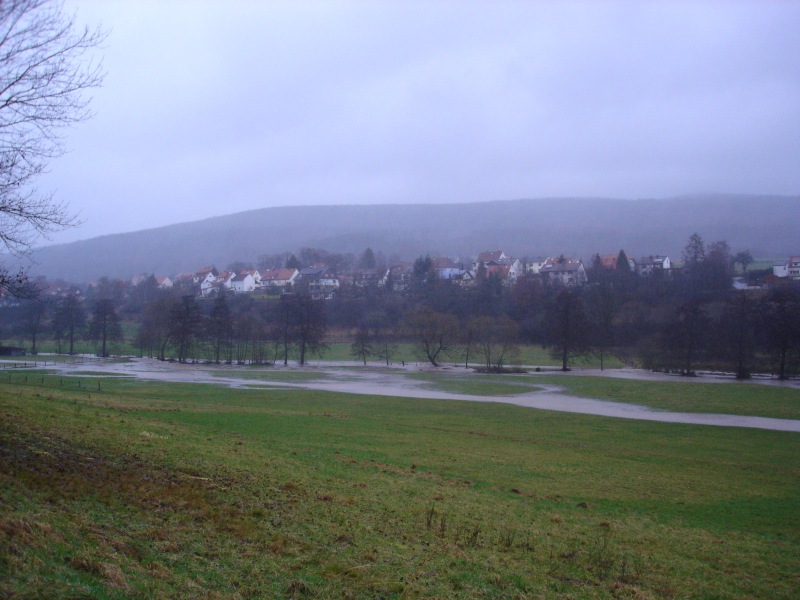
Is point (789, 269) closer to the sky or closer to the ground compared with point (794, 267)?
closer to the ground

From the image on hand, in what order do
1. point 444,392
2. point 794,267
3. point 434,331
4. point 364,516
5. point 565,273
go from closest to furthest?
1. point 364,516
2. point 444,392
3. point 434,331
4. point 794,267
5. point 565,273

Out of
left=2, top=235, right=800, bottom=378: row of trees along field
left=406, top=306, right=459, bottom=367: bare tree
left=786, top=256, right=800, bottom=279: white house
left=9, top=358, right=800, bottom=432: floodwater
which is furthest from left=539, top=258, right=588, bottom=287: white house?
left=9, top=358, right=800, bottom=432: floodwater

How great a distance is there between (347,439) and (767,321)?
7607 cm

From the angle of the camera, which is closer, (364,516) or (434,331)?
(364,516)

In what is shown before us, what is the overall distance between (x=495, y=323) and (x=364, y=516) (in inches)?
3530

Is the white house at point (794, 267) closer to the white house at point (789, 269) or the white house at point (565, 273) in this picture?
the white house at point (789, 269)

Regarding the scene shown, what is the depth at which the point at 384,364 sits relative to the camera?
343 feet

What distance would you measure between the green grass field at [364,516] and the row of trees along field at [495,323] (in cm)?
6745

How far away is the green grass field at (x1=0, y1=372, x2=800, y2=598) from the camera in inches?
338

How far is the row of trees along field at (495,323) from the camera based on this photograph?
3459 inches

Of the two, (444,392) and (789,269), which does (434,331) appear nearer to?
(444,392)

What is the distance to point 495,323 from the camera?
100875 mm

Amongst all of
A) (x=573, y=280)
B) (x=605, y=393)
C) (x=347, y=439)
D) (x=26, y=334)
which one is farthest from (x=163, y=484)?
(x=573, y=280)

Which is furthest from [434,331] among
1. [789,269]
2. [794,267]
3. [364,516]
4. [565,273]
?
[789,269]
